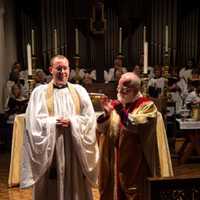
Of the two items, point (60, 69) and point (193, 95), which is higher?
point (60, 69)

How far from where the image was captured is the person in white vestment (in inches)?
133

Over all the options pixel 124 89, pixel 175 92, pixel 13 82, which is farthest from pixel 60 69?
pixel 175 92

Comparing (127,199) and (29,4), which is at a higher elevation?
(29,4)

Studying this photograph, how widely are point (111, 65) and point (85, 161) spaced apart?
6948 mm

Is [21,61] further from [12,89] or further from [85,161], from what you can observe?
[85,161]

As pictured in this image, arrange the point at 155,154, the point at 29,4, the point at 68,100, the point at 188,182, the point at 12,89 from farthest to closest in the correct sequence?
the point at 29,4, the point at 12,89, the point at 68,100, the point at 155,154, the point at 188,182

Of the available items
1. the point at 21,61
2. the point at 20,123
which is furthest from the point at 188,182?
the point at 21,61

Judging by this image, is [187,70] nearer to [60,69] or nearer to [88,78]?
[88,78]

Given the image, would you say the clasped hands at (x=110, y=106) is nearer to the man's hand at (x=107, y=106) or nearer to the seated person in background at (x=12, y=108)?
the man's hand at (x=107, y=106)

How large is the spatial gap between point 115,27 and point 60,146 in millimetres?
7063

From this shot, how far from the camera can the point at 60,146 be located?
3.42m

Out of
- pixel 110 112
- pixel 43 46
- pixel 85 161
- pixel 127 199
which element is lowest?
pixel 127 199

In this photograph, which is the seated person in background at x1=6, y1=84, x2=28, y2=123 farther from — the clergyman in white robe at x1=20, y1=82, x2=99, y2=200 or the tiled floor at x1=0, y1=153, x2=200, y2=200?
the clergyman in white robe at x1=20, y1=82, x2=99, y2=200

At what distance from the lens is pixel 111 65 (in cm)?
1025
